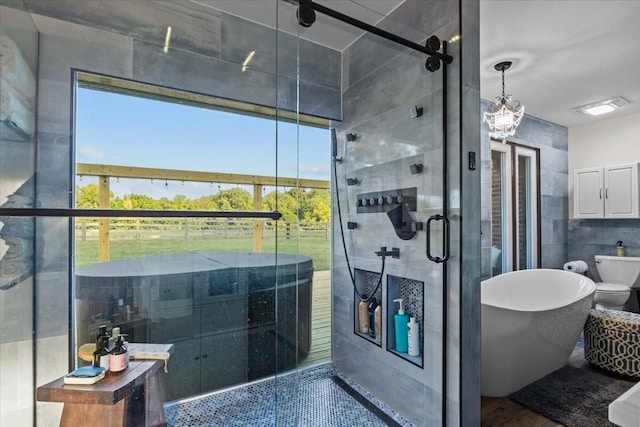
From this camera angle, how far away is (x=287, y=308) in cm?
240

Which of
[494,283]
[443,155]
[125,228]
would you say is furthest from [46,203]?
[494,283]

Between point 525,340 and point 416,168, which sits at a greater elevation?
point 416,168

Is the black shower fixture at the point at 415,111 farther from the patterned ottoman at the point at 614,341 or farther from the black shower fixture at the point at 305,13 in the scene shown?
the patterned ottoman at the point at 614,341

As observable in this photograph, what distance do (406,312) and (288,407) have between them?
1.00 m

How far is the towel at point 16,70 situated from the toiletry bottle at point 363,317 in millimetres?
2303

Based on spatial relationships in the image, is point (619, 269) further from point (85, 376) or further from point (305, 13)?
point (85, 376)

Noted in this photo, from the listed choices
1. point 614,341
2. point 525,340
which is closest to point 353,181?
point 525,340

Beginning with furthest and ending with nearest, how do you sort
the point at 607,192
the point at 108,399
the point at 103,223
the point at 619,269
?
the point at 607,192
the point at 619,269
the point at 103,223
the point at 108,399

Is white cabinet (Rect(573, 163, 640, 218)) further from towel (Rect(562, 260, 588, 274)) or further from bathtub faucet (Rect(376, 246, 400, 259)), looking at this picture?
bathtub faucet (Rect(376, 246, 400, 259))

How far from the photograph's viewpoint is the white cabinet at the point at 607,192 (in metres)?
3.73

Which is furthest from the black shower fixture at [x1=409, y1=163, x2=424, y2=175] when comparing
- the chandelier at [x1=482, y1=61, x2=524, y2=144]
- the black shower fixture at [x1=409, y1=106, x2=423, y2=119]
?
the chandelier at [x1=482, y1=61, x2=524, y2=144]

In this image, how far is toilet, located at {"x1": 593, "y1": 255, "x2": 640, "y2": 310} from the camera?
11.6ft

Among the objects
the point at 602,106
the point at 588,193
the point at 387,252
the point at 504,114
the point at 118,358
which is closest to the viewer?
the point at 118,358

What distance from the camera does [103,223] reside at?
196 cm
